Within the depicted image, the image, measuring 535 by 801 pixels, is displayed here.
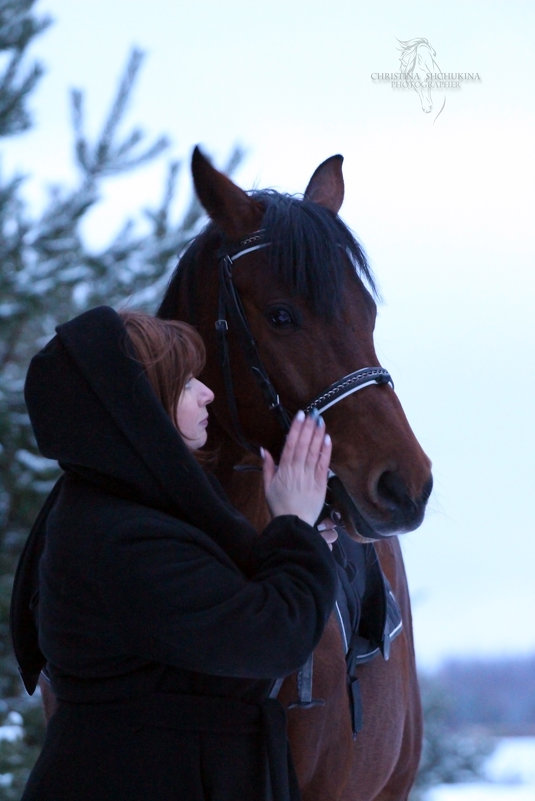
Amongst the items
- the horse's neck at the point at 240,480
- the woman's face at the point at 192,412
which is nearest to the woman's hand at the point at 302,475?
the woman's face at the point at 192,412

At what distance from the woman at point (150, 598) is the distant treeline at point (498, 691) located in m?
15.8

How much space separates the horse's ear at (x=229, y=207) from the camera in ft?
8.11

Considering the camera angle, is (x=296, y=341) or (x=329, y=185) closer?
(x=296, y=341)

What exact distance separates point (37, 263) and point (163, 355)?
4.17 m

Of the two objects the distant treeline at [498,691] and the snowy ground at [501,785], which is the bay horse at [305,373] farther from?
the distant treeline at [498,691]

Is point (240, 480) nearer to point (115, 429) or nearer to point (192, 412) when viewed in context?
point (192, 412)

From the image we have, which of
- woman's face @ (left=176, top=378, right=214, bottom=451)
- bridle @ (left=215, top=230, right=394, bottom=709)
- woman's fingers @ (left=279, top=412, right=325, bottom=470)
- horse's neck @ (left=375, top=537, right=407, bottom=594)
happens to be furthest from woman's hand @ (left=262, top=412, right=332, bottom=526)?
horse's neck @ (left=375, top=537, right=407, bottom=594)

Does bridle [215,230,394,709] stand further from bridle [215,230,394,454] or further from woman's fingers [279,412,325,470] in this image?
woman's fingers [279,412,325,470]

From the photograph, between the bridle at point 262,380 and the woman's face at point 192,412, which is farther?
the bridle at point 262,380

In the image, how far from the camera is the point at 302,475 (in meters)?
1.88

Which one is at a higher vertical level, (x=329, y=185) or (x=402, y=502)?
(x=329, y=185)

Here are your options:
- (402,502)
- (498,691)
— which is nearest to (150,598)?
(402,502)

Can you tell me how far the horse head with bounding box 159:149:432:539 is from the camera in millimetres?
2102

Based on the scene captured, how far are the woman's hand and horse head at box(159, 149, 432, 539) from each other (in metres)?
0.21
